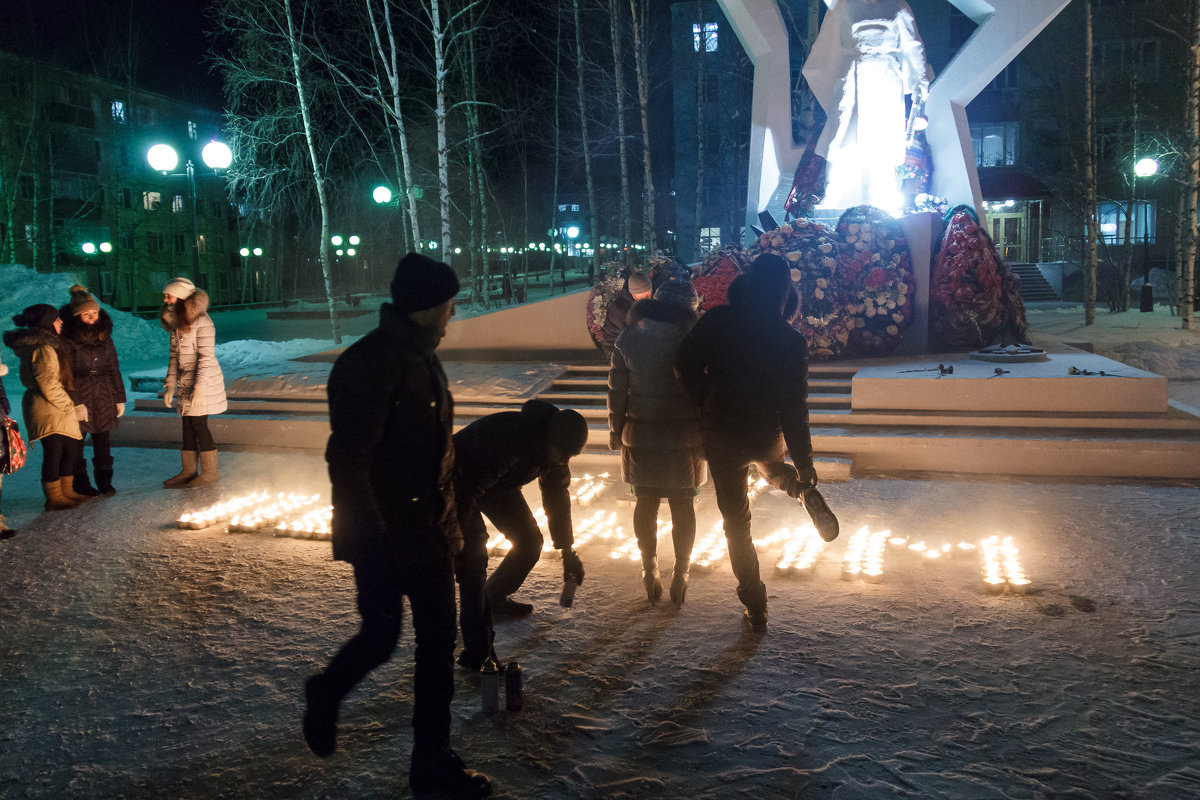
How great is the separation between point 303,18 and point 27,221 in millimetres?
26295

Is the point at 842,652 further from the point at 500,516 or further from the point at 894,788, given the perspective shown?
the point at 500,516

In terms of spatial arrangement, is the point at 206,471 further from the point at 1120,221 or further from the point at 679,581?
the point at 1120,221

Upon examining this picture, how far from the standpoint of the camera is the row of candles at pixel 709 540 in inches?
210

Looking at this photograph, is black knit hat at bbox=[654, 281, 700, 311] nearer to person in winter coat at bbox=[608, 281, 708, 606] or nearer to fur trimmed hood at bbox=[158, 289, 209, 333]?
person in winter coat at bbox=[608, 281, 708, 606]

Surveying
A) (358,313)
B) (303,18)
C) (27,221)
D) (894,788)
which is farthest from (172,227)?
(894,788)

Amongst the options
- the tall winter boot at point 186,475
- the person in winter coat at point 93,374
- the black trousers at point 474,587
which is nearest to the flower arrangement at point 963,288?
the tall winter boot at point 186,475

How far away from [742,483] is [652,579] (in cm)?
88

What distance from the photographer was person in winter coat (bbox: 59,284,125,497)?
757cm

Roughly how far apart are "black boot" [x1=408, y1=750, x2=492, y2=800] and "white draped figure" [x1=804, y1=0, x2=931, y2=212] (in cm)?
1297

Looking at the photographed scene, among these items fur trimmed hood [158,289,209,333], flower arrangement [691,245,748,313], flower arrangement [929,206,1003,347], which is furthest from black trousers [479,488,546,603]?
flower arrangement [929,206,1003,347]

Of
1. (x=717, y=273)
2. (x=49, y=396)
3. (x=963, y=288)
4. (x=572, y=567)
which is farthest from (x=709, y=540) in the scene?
(x=963, y=288)

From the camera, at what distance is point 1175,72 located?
2756cm

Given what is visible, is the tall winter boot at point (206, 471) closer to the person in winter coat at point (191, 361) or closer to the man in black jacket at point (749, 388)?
the person in winter coat at point (191, 361)

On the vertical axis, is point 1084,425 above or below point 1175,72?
below
